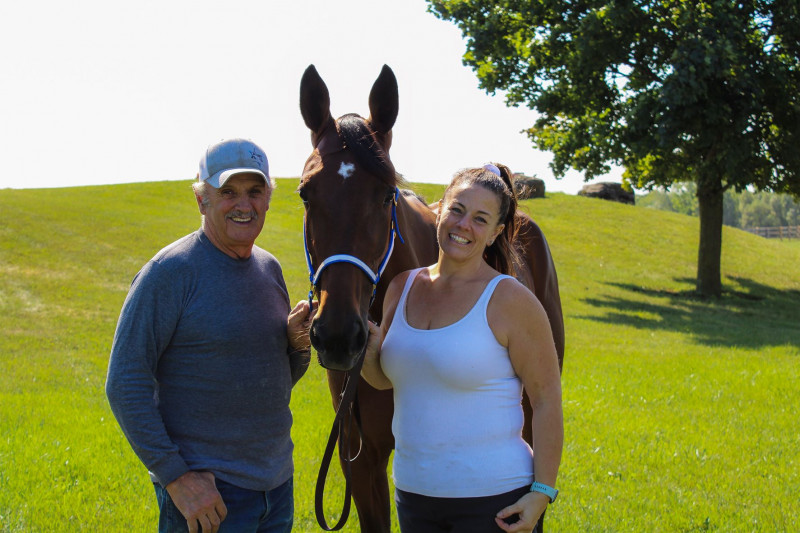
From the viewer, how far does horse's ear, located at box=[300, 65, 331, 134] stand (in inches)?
117

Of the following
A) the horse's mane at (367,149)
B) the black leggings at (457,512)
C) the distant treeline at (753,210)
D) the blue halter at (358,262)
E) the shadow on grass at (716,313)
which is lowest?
the shadow on grass at (716,313)

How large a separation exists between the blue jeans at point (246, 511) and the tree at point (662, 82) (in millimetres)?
14977

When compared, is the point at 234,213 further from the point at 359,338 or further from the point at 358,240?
the point at 359,338

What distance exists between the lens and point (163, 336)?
2.48 m

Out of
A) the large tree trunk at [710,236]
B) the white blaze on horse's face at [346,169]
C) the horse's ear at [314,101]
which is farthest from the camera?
the large tree trunk at [710,236]

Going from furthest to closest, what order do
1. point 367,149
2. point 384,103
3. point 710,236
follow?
1. point 710,236
2. point 384,103
3. point 367,149

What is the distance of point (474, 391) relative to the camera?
2.39m

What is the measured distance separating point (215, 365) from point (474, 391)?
972 millimetres

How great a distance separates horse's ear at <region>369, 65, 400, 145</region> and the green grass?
312 centimetres

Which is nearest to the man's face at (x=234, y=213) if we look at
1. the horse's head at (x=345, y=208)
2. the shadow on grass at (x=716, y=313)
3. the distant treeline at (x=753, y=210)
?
the horse's head at (x=345, y=208)

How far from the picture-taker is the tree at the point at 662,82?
52.2 feet

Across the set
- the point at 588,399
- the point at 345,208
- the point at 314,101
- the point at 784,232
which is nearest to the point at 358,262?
the point at 345,208

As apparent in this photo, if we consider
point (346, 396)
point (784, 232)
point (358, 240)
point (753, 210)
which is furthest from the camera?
point (753, 210)

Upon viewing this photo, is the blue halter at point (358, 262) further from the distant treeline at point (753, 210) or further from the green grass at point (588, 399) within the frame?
the distant treeline at point (753, 210)
